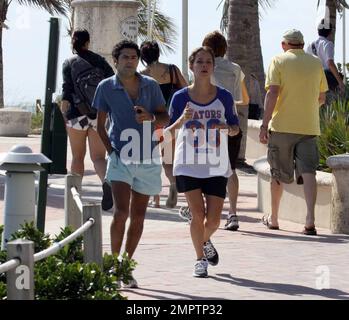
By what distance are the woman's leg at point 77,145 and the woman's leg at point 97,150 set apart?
0.29 feet

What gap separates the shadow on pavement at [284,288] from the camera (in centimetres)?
873

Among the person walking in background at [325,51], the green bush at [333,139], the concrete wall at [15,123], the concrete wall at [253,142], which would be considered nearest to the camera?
the green bush at [333,139]

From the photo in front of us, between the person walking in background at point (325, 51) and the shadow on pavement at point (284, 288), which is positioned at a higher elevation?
the person walking in background at point (325, 51)

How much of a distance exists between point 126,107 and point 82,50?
3611 mm

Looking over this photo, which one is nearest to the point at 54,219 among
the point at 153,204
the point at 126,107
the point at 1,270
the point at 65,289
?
the point at 153,204

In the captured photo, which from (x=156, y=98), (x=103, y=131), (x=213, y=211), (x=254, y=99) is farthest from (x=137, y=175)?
(x=254, y=99)

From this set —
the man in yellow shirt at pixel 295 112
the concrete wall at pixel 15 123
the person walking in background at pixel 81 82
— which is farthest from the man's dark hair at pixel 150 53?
the concrete wall at pixel 15 123

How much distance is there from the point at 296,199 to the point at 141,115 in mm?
4408

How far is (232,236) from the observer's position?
39.0 ft

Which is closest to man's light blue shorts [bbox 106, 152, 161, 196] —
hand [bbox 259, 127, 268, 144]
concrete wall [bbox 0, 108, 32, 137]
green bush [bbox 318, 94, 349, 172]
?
hand [bbox 259, 127, 268, 144]

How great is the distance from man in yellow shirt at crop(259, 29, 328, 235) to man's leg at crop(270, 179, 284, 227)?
15mm

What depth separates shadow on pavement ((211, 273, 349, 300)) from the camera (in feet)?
28.7

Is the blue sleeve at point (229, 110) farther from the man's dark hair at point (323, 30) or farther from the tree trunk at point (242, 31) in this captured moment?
the tree trunk at point (242, 31)

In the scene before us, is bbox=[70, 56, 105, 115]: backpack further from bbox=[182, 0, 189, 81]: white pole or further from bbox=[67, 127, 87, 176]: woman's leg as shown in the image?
bbox=[182, 0, 189, 81]: white pole
